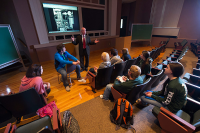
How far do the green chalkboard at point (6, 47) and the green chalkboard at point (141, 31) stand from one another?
693 centimetres

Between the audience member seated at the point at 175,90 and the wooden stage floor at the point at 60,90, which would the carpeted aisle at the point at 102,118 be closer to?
the wooden stage floor at the point at 60,90

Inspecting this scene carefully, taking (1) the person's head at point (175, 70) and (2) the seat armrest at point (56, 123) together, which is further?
(1) the person's head at point (175, 70)

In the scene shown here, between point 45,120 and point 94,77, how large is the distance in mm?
1223

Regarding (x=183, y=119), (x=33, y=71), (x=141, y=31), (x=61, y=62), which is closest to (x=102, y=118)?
(x=183, y=119)

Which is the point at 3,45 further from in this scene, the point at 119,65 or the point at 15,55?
the point at 119,65

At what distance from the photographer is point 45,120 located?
1.24m

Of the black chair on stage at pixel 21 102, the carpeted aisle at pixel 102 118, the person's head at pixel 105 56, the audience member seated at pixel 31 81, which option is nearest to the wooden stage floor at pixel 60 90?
the carpeted aisle at pixel 102 118

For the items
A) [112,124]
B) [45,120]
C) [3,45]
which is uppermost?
[3,45]

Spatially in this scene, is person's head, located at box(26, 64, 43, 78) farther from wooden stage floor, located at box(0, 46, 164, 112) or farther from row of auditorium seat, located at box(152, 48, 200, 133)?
row of auditorium seat, located at box(152, 48, 200, 133)

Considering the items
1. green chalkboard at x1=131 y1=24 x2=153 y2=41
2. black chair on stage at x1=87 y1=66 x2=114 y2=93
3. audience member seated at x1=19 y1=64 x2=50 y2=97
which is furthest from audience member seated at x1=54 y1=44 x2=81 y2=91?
green chalkboard at x1=131 y1=24 x2=153 y2=41

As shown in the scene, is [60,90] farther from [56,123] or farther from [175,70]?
[175,70]

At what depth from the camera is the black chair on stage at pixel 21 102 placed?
4.27 ft

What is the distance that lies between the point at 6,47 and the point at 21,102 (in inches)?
111

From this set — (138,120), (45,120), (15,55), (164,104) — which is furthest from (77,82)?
(15,55)
